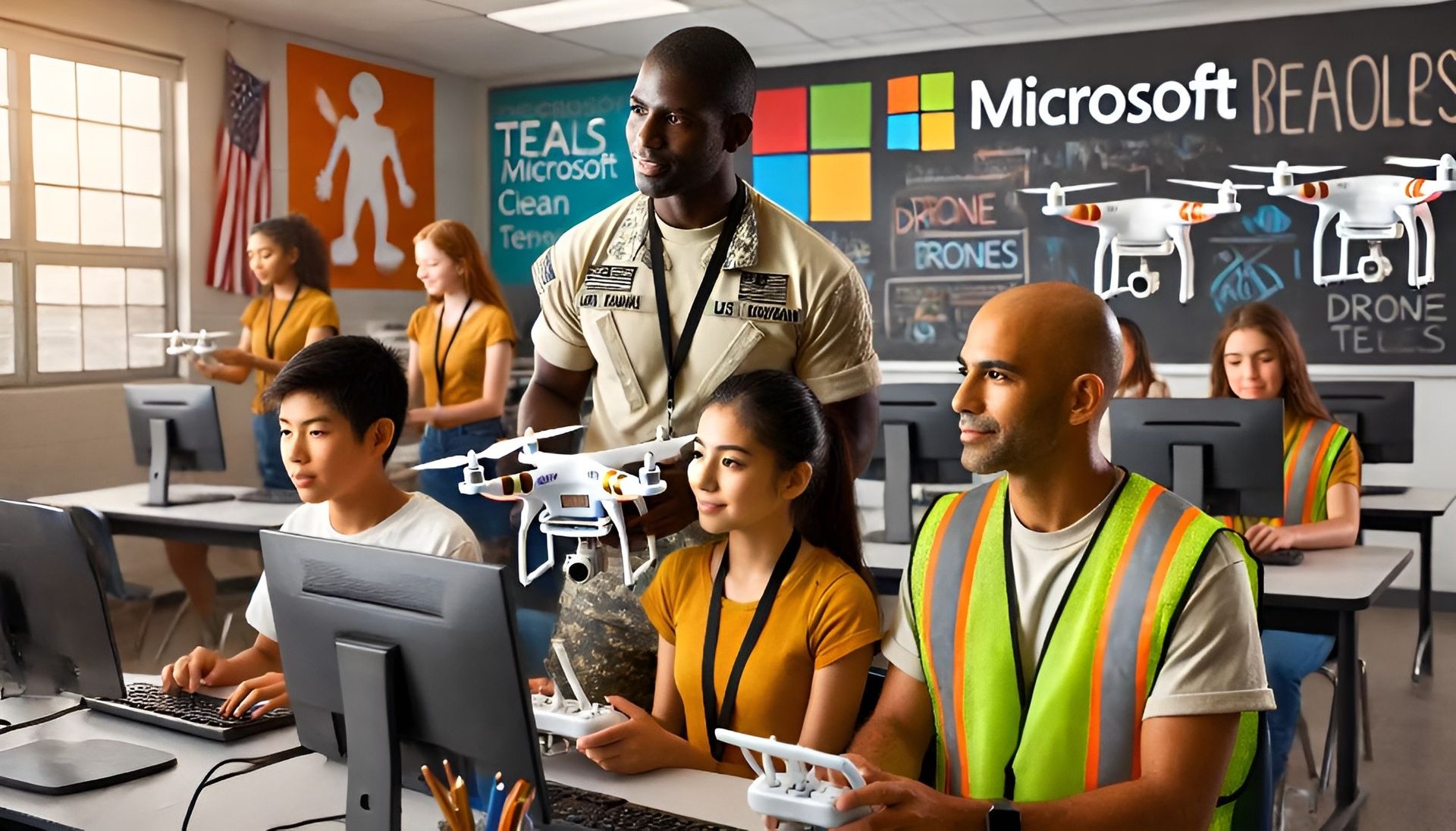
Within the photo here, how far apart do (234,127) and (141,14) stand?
687mm

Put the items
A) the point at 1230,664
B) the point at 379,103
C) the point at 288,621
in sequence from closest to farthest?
the point at 1230,664 → the point at 288,621 → the point at 379,103

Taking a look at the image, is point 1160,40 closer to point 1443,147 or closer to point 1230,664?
point 1443,147

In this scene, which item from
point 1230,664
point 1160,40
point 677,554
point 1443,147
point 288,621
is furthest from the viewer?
point 1160,40

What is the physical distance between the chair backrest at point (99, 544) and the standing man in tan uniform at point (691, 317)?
0.68 m

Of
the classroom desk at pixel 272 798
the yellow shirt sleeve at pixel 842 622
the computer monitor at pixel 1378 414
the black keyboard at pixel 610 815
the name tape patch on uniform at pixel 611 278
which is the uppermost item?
the name tape patch on uniform at pixel 611 278

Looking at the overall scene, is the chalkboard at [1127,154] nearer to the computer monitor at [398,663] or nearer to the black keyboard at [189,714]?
the black keyboard at [189,714]

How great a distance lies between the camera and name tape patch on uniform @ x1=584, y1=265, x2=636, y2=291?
2164 mm

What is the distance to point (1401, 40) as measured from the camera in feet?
19.6

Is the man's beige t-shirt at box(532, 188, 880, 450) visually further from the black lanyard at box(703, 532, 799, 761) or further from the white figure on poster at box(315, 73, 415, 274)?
the white figure on poster at box(315, 73, 415, 274)

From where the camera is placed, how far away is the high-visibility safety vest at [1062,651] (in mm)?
1541

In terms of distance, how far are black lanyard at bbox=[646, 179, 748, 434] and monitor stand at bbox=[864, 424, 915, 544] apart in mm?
1950

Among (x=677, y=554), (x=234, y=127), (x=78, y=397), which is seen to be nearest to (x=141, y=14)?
(x=234, y=127)

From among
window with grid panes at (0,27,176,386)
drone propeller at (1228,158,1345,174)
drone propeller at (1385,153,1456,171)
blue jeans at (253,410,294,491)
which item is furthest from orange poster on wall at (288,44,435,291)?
drone propeller at (1385,153,1456,171)

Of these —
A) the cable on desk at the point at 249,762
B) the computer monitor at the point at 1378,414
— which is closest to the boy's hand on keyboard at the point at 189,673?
the cable on desk at the point at 249,762
